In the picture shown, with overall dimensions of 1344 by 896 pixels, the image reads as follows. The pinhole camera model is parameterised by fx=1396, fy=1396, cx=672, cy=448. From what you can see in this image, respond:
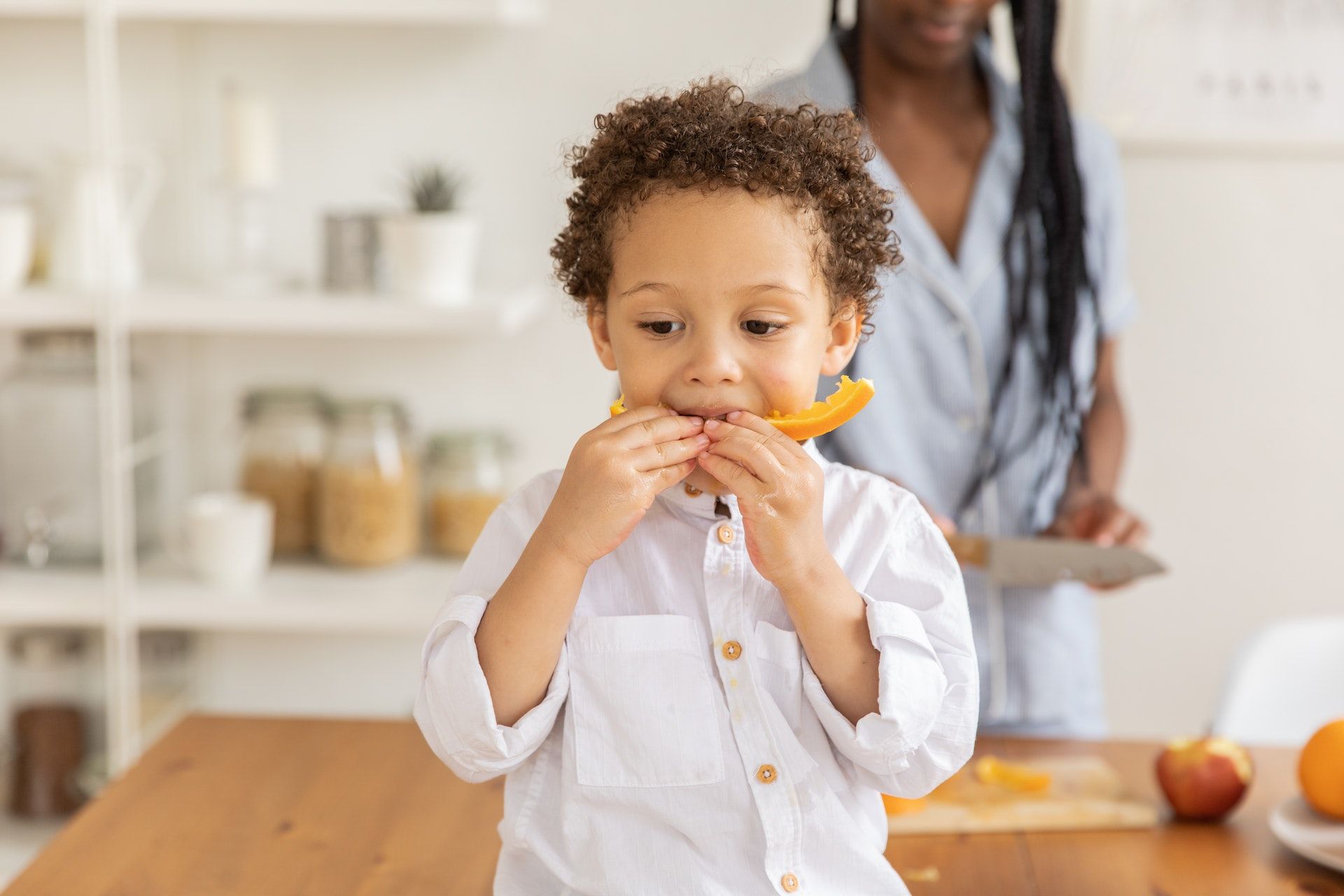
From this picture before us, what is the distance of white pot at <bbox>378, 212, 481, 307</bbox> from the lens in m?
2.01

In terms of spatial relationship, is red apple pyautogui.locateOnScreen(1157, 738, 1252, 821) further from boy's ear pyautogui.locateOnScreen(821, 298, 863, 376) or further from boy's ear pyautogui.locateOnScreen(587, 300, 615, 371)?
boy's ear pyautogui.locateOnScreen(587, 300, 615, 371)

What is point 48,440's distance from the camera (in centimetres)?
217

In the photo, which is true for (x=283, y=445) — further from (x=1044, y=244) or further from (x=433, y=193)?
(x=1044, y=244)

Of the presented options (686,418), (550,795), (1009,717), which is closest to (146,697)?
(1009,717)

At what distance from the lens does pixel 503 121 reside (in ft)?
7.30

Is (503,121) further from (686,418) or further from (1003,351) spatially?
(686,418)

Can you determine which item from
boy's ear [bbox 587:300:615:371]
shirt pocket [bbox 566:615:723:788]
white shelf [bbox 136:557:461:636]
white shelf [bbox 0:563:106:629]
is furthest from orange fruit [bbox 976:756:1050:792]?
white shelf [bbox 0:563:106:629]

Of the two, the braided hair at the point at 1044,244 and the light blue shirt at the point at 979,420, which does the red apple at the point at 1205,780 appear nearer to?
the light blue shirt at the point at 979,420

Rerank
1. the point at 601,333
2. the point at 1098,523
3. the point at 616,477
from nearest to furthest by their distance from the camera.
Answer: the point at 616,477 < the point at 601,333 < the point at 1098,523

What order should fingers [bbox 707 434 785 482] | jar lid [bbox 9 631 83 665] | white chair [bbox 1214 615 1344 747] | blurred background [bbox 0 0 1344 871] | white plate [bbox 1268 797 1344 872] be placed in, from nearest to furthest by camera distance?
1. fingers [bbox 707 434 785 482]
2. white plate [bbox 1268 797 1344 872]
3. white chair [bbox 1214 615 1344 747]
4. blurred background [bbox 0 0 1344 871]
5. jar lid [bbox 9 631 83 665]

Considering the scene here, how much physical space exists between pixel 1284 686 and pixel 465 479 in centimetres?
121

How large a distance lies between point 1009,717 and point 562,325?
104 centimetres

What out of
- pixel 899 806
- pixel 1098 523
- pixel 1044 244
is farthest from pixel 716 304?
pixel 1044 244

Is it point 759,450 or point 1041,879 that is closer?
point 759,450
